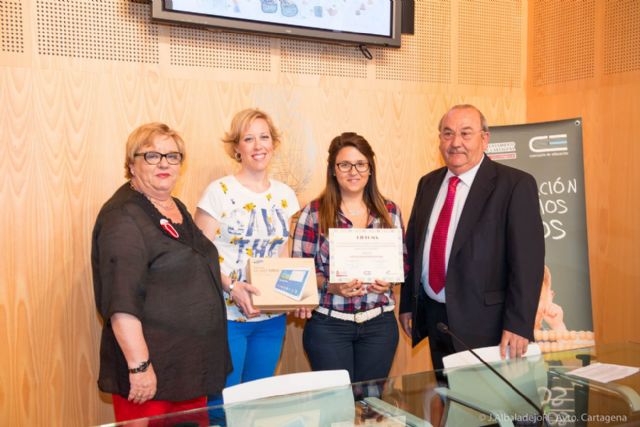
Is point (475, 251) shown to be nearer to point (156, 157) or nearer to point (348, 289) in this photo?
point (348, 289)

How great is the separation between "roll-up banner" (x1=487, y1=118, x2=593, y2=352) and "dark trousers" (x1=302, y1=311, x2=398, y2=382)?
1.25m

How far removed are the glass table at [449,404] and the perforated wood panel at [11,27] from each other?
7.48 ft

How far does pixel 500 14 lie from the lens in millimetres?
4418

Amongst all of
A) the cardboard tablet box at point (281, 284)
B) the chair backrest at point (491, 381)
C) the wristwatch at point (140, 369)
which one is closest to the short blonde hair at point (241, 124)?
the cardboard tablet box at point (281, 284)

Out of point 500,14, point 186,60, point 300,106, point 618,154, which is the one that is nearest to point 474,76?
point 500,14

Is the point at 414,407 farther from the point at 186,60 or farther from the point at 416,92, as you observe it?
the point at 416,92

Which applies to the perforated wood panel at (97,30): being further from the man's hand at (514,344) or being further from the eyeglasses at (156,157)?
the man's hand at (514,344)

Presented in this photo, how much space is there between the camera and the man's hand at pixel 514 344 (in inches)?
95.0

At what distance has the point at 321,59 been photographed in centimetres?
381

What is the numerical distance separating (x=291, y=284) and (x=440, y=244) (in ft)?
2.47

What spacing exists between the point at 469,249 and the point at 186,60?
2.05 metres

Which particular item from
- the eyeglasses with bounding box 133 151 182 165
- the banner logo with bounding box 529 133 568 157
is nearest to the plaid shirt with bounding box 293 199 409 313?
the eyeglasses with bounding box 133 151 182 165

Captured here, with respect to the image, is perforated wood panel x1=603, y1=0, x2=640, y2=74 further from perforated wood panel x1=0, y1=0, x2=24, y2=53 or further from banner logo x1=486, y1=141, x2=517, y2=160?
perforated wood panel x1=0, y1=0, x2=24, y2=53

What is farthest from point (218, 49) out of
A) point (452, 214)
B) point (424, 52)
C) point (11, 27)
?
point (452, 214)
